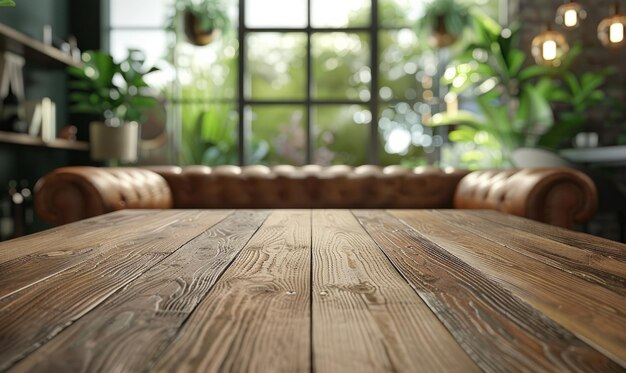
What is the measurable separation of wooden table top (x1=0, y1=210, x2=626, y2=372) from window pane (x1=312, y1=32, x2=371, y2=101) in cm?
450

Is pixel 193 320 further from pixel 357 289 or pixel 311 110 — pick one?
pixel 311 110

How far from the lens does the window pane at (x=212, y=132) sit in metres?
5.88

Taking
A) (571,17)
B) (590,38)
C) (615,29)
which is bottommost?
(615,29)

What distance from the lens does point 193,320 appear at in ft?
2.48

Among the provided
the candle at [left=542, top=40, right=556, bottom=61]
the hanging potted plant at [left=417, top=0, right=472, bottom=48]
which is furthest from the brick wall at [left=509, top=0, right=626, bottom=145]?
the candle at [left=542, top=40, right=556, bottom=61]

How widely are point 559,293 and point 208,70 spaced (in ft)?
17.8

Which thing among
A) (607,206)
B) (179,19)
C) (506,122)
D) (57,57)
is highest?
(179,19)

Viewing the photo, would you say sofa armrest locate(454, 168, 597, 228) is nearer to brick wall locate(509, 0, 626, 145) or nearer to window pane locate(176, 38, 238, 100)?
brick wall locate(509, 0, 626, 145)

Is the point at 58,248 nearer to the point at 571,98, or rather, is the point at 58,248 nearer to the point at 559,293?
the point at 559,293

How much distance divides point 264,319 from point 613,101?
5715 mm

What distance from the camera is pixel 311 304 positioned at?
841 millimetres

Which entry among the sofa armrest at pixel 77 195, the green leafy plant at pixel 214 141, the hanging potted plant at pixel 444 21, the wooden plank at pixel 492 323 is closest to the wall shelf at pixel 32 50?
the green leafy plant at pixel 214 141

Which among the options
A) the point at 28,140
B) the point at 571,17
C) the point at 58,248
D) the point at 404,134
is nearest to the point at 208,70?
the point at 404,134

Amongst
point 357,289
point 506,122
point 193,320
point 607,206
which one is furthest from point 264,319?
point 506,122
